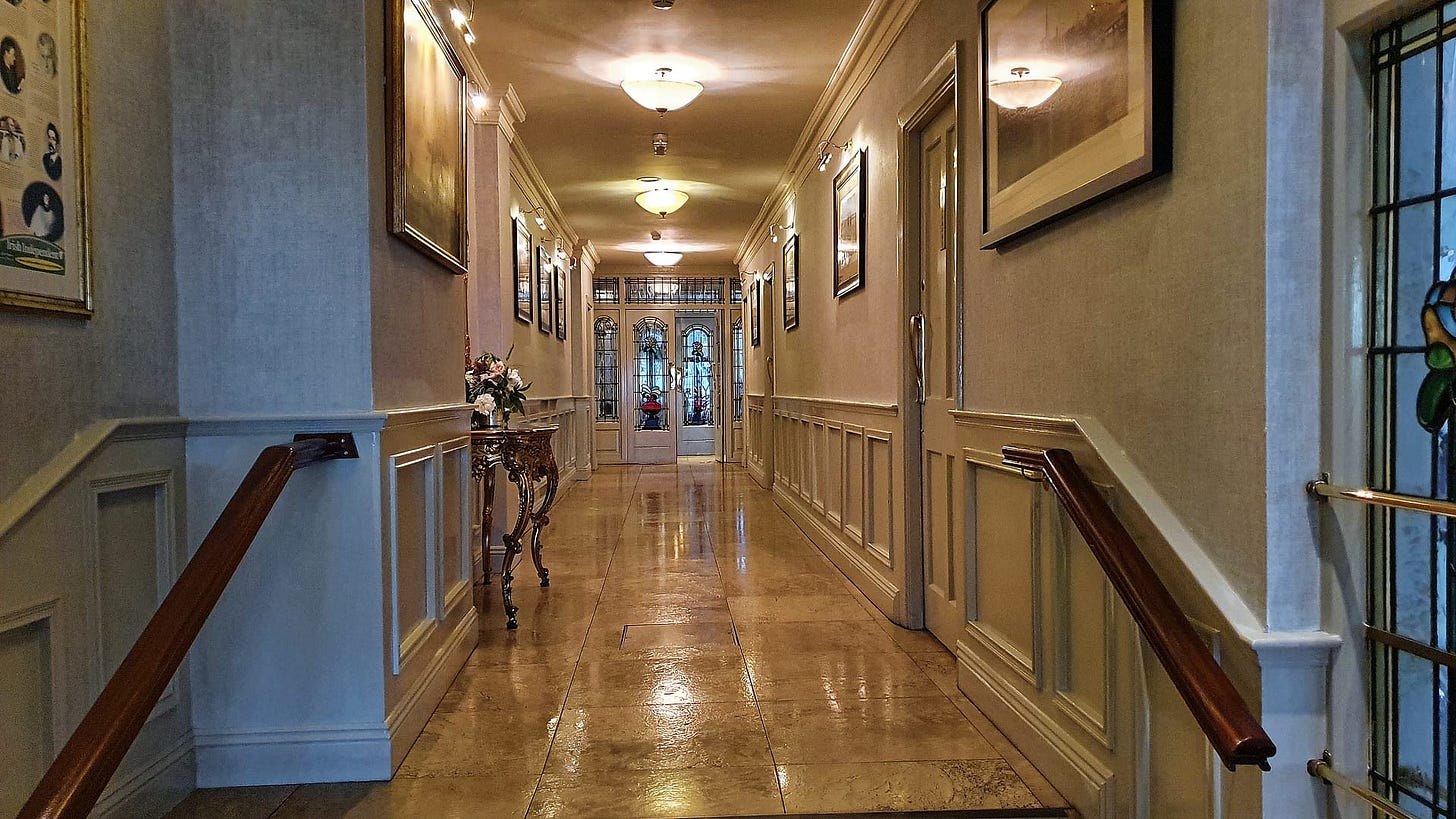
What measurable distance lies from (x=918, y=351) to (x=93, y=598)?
3125mm

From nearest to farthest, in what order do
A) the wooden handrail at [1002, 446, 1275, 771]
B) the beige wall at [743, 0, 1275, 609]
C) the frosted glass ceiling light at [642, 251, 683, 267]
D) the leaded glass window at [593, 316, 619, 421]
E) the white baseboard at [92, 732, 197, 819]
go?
the wooden handrail at [1002, 446, 1275, 771], the beige wall at [743, 0, 1275, 609], the white baseboard at [92, 732, 197, 819], the frosted glass ceiling light at [642, 251, 683, 267], the leaded glass window at [593, 316, 619, 421]

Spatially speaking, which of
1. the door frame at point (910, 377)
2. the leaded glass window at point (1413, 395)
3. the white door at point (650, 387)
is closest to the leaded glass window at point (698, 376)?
the white door at point (650, 387)

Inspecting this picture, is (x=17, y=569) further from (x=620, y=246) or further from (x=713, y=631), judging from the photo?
(x=620, y=246)

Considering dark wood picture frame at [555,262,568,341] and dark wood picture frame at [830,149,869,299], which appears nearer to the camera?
dark wood picture frame at [830,149,869,299]

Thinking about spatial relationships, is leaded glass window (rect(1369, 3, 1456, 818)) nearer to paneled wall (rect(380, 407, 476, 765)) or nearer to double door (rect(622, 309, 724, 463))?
paneled wall (rect(380, 407, 476, 765))

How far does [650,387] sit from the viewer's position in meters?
13.9

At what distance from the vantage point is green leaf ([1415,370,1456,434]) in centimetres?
128

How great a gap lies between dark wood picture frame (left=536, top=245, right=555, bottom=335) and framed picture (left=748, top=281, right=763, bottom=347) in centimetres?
253

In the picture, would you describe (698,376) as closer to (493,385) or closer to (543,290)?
(543,290)

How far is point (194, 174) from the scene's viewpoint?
244cm

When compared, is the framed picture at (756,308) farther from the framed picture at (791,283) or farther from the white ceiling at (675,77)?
the framed picture at (791,283)

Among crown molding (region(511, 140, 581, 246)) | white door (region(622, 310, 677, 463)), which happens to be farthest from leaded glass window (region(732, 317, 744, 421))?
crown molding (region(511, 140, 581, 246))

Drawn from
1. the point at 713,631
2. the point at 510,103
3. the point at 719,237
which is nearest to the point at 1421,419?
the point at 713,631

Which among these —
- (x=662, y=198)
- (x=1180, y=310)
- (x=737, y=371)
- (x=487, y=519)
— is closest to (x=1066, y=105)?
(x=1180, y=310)
